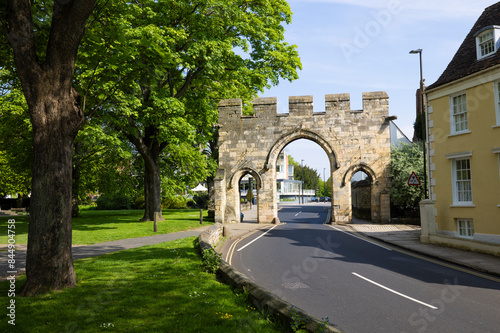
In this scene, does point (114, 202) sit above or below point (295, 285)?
above

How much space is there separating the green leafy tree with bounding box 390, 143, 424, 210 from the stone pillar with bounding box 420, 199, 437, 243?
7.90m

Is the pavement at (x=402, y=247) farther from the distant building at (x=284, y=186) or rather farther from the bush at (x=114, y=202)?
the distant building at (x=284, y=186)

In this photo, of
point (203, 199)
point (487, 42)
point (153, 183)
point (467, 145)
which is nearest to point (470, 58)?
point (487, 42)

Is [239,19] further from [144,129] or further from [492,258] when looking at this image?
[492,258]

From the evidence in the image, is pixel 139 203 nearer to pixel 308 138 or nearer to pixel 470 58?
pixel 308 138

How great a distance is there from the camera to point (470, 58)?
53.8ft

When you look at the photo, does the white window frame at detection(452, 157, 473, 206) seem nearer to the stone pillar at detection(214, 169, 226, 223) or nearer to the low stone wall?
the low stone wall

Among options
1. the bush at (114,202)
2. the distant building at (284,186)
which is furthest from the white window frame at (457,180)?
the distant building at (284,186)

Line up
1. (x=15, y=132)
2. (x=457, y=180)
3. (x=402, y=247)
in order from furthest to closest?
(x=15, y=132)
(x=457, y=180)
(x=402, y=247)

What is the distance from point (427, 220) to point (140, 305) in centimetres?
1370

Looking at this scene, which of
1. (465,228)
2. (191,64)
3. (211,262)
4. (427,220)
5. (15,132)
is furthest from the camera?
(15,132)

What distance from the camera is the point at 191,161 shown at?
29750mm

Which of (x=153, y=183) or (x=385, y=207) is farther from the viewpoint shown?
(x=385, y=207)

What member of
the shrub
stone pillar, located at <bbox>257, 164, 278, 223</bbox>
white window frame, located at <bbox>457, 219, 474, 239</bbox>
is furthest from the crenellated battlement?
the shrub
